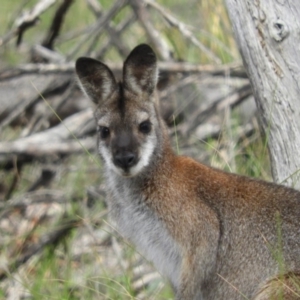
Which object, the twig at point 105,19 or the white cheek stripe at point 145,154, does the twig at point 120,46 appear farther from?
the white cheek stripe at point 145,154

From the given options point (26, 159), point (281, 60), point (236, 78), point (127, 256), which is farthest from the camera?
point (236, 78)

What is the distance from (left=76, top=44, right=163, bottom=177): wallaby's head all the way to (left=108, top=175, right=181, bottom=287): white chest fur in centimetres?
21

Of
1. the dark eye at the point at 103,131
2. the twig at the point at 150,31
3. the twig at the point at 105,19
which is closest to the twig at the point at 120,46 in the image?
the twig at the point at 150,31

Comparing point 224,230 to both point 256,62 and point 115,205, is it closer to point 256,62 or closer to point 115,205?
point 115,205

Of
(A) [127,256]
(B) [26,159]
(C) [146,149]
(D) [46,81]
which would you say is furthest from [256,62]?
(D) [46,81]

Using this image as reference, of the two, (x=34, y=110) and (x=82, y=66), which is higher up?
(x=82, y=66)

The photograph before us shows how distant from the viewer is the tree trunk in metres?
5.02

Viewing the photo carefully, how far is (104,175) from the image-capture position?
17.3 feet

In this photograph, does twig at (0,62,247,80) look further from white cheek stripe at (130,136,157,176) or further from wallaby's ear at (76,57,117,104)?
white cheek stripe at (130,136,157,176)

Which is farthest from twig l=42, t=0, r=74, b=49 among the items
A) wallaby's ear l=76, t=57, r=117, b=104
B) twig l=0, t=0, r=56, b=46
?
wallaby's ear l=76, t=57, r=117, b=104

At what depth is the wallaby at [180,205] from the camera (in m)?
4.67

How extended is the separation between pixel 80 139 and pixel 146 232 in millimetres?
2288

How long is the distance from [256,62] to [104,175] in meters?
1.19

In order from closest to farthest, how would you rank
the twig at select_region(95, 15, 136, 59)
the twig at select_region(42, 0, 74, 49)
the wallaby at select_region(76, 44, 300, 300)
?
the wallaby at select_region(76, 44, 300, 300) < the twig at select_region(42, 0, 74, 49) < the twig at select_region(95, 15, 136, 59)
